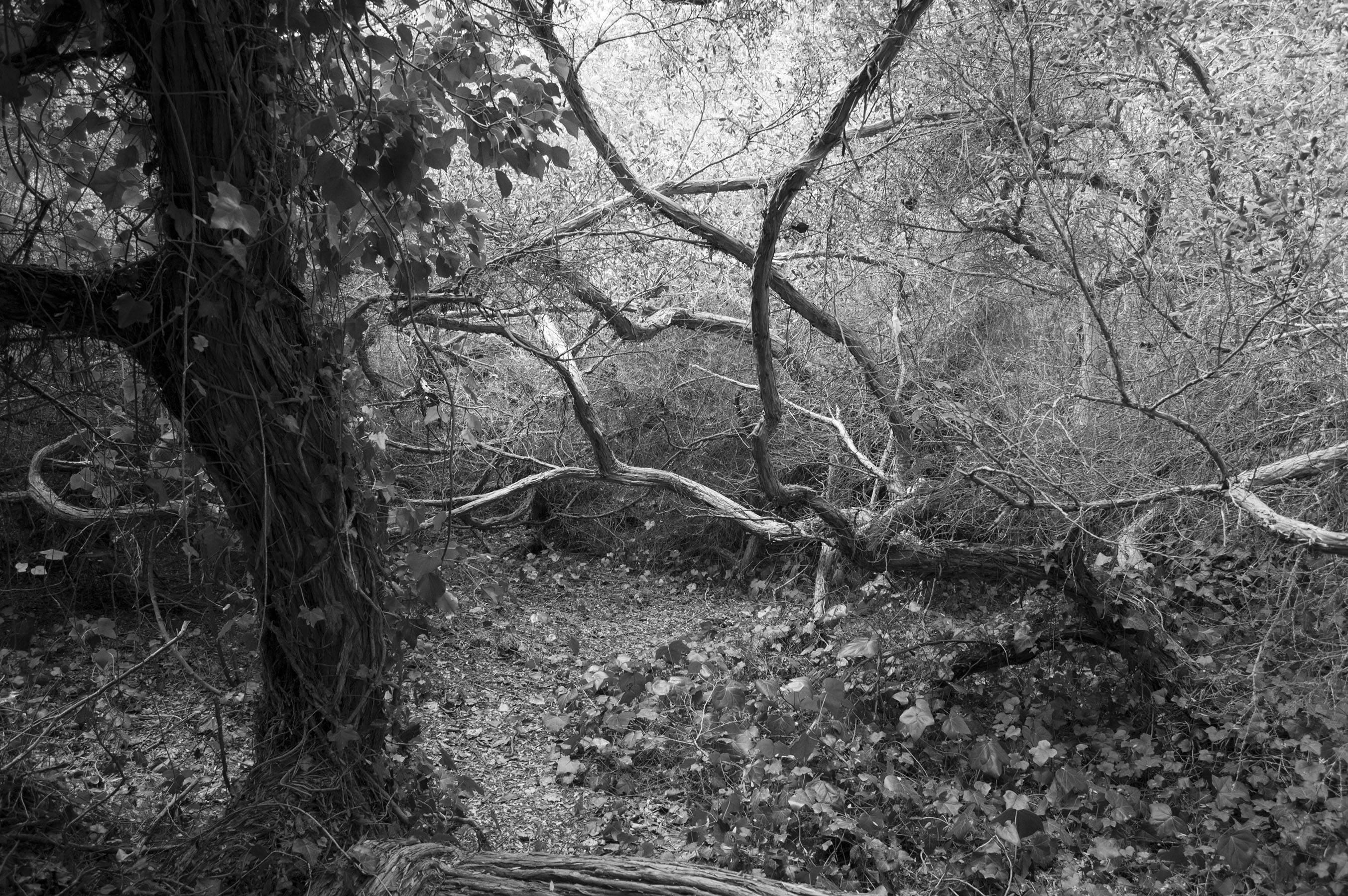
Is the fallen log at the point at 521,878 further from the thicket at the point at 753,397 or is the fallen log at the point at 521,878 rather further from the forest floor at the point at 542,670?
the forest floor at the point at 542,670

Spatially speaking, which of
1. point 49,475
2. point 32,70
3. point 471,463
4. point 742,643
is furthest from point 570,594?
point 32,70

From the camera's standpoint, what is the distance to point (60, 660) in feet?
14.3

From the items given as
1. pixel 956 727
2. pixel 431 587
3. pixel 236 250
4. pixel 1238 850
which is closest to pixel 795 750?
pixel 956 727

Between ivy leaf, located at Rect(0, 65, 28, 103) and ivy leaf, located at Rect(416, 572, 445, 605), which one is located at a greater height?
ivy leaf, located at Rect(0, 65, 28, 103)

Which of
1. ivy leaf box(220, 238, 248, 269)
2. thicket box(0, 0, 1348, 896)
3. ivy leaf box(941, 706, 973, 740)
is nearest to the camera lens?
ivy leaf box(220, 238, 248, 269)

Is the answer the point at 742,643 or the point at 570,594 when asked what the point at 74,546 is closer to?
the point at 570,594

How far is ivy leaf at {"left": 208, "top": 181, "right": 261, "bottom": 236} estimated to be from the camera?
1.75m

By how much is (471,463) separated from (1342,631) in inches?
192

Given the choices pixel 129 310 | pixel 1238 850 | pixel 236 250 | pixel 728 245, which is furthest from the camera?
pixel 728 245

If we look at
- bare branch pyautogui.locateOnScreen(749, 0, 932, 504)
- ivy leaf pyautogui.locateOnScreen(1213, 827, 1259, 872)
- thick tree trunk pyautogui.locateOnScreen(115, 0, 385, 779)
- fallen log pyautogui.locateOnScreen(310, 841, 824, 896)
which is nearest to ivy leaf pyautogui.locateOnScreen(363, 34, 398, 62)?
thick tree trunk pyautogui.locateOnScreen(115, 0, 385, 779)

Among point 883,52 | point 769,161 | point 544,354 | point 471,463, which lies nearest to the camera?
point 883,52

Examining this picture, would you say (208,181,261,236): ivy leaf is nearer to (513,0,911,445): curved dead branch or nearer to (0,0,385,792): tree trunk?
(0,0,385,792): tree trunk

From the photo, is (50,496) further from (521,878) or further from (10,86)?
(521,878)

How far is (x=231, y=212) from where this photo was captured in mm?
1776
